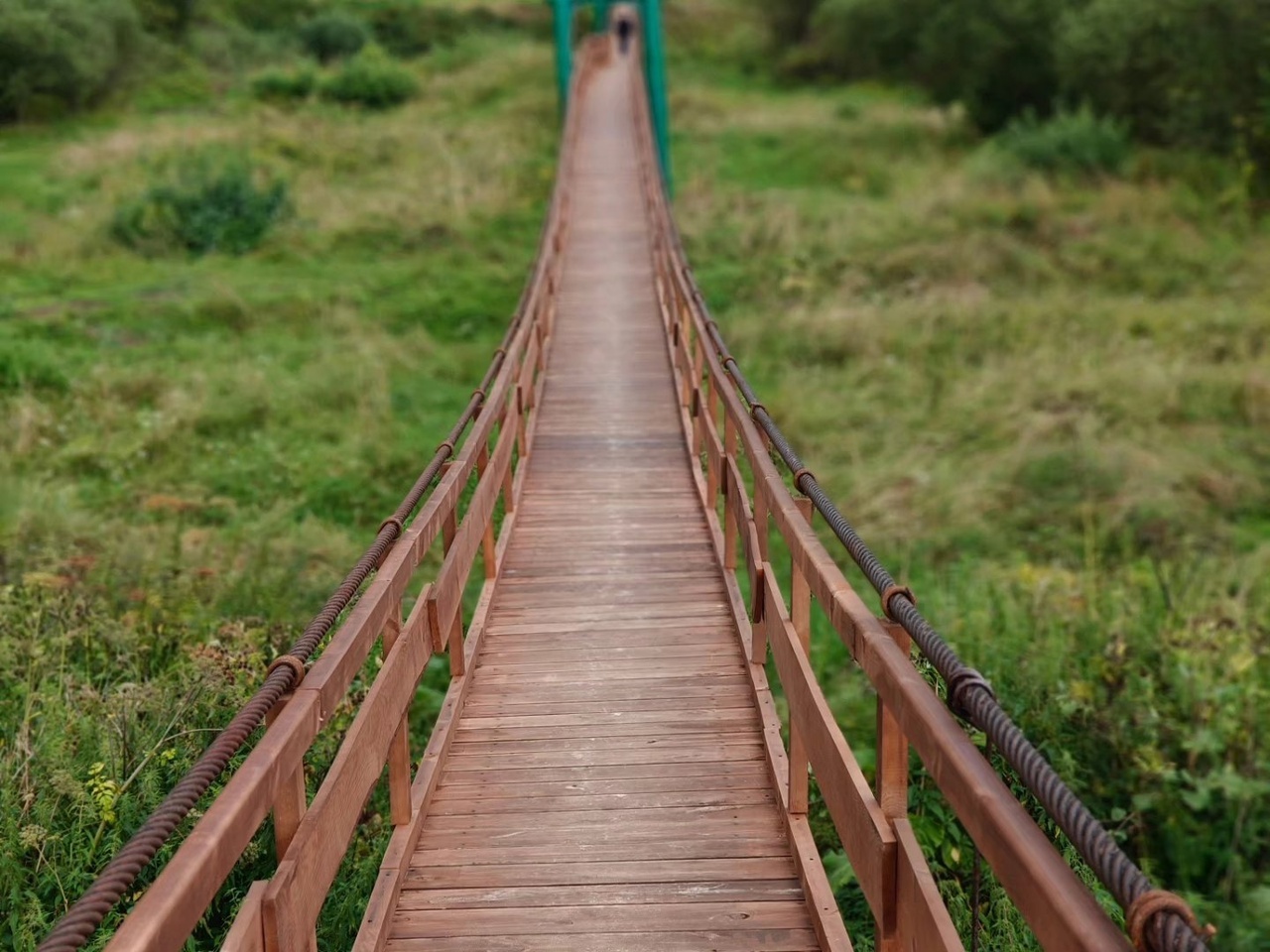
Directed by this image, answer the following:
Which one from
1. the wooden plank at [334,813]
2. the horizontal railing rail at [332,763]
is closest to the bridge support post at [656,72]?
the horizontal railing rail at [332,763]

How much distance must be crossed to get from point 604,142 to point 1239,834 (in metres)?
20.0

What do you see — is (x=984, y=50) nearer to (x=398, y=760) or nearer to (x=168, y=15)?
(x=168, y=15)

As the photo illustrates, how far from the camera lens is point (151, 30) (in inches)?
948

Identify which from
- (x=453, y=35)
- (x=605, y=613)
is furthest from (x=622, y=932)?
(x=453, y=35)

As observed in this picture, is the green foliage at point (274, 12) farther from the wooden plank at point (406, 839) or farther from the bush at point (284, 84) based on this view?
the wooden plank at point (406, 839)

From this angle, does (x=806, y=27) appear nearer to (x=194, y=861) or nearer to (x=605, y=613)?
(x=605, y=613)

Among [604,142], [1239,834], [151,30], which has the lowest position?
[1239,834]

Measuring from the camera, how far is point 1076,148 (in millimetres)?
24297

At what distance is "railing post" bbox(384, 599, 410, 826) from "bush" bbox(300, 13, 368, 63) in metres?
36.9

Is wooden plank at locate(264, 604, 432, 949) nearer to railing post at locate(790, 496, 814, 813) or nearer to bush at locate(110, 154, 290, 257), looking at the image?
railing post at locate(790, 496, 814, 813)

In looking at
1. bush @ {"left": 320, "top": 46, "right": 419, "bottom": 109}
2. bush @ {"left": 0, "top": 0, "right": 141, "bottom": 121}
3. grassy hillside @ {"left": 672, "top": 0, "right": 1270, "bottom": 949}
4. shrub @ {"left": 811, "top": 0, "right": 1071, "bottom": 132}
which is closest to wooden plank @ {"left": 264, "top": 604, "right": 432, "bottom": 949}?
grassy hillside @ {"left": 672, "top": 0, "right": 1270, "bottom": 949}

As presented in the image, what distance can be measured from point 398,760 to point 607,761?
3.22 feet

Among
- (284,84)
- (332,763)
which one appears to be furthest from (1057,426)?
(284,84)

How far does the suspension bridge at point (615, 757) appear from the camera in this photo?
223cm
